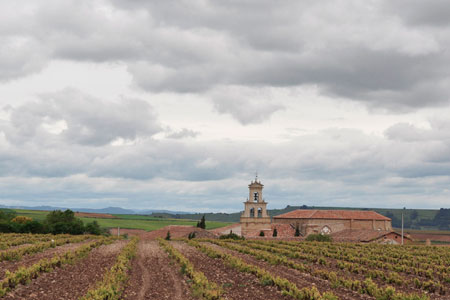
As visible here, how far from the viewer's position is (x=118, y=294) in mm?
20906

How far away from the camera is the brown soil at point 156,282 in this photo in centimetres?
2189

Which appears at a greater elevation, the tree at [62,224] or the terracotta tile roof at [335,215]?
the terracotta tile roof at [335,215]

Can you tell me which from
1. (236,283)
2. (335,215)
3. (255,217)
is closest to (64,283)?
(236,283)

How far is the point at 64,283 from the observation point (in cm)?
2448

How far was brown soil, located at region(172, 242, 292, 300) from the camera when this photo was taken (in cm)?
2223

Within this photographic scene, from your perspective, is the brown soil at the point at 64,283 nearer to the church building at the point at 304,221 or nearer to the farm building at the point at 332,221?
the church building at the point at 304,221

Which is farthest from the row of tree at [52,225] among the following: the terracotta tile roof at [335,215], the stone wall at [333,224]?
the terracotta tile roof at [335,215]

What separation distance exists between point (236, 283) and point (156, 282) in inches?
172

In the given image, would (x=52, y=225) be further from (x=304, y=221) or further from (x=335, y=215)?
(x=335, y=215)

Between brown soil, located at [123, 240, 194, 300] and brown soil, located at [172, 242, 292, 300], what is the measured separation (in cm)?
191

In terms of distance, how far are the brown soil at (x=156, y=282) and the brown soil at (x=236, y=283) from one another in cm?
191

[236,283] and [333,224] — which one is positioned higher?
[333,224]

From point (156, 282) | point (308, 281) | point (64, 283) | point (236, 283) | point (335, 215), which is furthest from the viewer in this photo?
point (335, 215)

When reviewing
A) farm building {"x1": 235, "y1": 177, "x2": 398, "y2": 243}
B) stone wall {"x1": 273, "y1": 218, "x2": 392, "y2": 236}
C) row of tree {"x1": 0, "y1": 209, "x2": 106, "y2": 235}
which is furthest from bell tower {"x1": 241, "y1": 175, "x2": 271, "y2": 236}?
row of tree {"x1": 0, "y1": 209, "x2": 106, "y2": 235}
